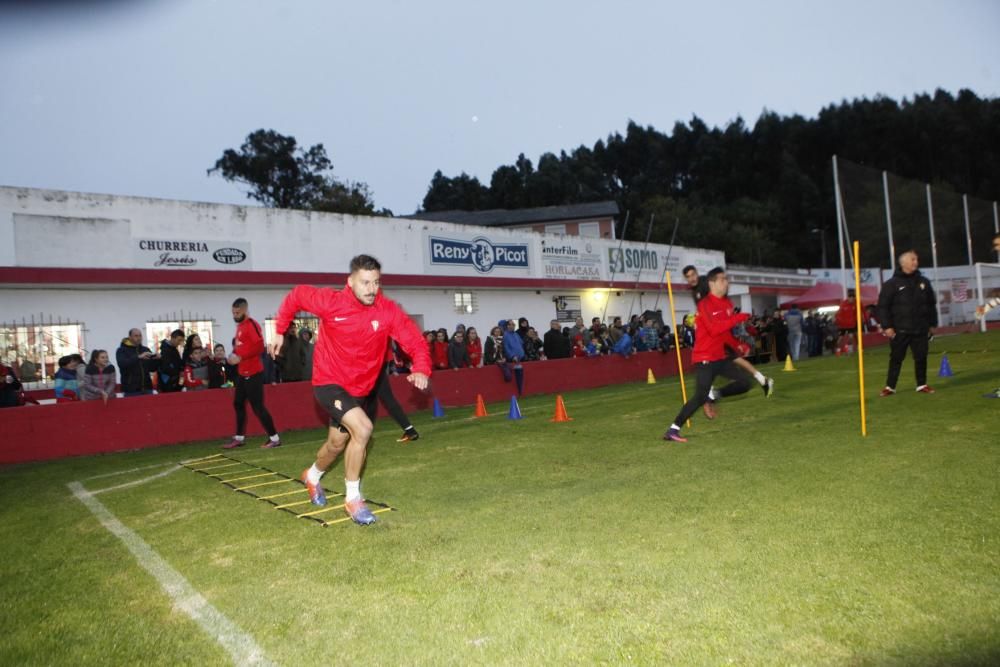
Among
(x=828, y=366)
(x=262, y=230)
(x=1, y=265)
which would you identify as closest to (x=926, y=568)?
(x=828, y=366)

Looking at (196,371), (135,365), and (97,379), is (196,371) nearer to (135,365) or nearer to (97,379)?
(135,365)

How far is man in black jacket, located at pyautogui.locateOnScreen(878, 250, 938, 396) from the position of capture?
1072 cm

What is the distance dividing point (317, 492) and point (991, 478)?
5487mm

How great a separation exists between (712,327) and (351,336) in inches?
183

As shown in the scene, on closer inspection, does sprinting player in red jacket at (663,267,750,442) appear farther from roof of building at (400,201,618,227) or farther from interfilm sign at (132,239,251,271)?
roof of building at (400,201,618,227)

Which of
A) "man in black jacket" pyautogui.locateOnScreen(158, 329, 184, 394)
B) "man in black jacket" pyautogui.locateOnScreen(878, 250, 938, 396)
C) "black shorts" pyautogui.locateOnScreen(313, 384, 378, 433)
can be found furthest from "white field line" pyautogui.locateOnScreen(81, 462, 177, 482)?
"man in black jacket" pyautogui.locateOnScreen(878, 250, 938, 396)

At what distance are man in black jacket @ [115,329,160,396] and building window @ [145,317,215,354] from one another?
3762 mm

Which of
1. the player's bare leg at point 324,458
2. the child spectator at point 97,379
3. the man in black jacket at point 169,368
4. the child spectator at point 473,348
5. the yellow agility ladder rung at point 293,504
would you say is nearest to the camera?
the player's bare leg at point 324,458

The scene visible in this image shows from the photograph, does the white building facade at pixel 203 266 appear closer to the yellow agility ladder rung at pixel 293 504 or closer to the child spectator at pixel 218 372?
the child spectator at pixel 218 372

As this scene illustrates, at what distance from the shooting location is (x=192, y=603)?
4.13 metres

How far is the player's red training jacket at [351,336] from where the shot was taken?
5988 millimetres

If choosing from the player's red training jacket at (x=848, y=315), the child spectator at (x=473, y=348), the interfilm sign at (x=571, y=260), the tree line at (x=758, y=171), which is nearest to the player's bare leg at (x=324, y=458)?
the child spectator at (x=473, y=348)

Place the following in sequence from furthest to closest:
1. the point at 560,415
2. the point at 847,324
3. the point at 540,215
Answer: the point at 540,215, the point at 847,324, the point at 560,415

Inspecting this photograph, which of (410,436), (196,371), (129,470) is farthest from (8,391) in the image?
(410,436)
